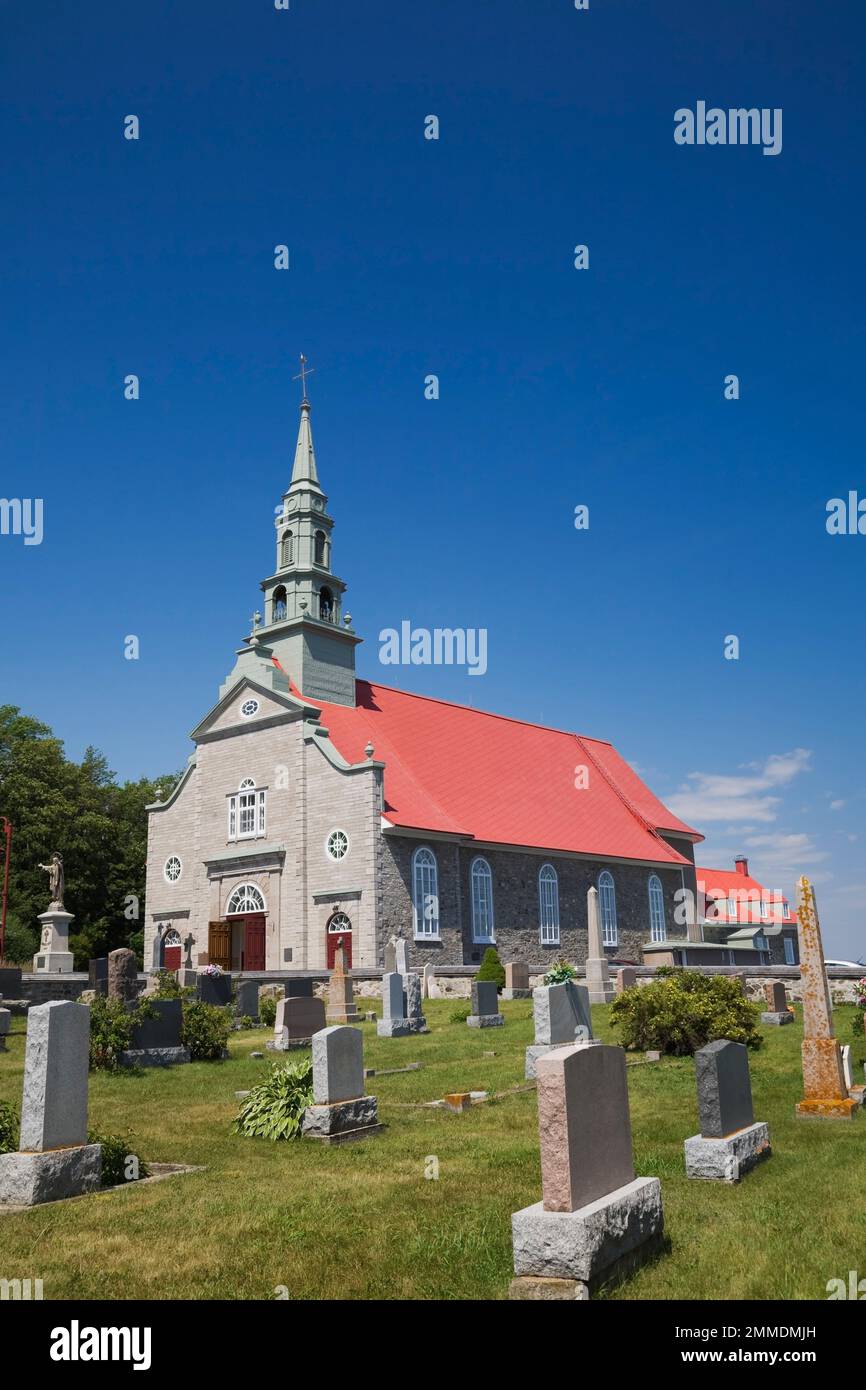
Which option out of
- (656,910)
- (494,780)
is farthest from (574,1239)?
(656,910)

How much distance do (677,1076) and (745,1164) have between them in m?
5.24

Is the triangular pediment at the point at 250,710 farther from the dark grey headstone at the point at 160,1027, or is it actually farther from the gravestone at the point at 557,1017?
the gravestone at the point at 557,1017

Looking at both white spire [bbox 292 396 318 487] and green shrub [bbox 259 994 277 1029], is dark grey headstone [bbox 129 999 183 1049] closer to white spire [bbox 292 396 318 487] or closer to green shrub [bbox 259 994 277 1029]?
green shrub [bbox 259 994 277 1029]

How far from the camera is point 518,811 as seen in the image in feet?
135

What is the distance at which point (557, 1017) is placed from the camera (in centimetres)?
1559

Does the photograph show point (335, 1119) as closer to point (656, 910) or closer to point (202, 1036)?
point (202, 1036)

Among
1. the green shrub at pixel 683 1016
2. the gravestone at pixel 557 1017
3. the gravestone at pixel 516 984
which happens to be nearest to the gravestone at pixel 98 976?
the gravestone at pixel 516 984

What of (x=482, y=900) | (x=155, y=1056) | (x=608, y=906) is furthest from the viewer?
(x=608, y=906)

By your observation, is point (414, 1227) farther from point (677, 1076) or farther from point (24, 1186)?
point (677, 1076)

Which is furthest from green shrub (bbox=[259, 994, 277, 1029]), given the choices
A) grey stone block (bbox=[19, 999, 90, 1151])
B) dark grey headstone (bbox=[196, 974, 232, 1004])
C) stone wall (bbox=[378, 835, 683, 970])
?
grey stone block (bbox=[19, 999, 90, 1151])

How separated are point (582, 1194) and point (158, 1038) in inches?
504

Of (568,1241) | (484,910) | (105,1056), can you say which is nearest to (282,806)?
(484,910)

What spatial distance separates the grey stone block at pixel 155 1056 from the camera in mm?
16556

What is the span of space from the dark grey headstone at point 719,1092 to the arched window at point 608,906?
33638 millimetres
